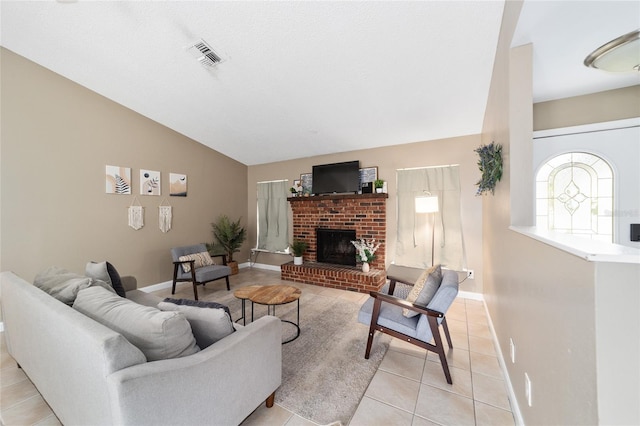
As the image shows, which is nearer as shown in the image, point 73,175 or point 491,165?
point 491,165

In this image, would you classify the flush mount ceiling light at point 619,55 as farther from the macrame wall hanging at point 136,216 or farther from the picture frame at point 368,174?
the macrame wall hanging at point 136,216

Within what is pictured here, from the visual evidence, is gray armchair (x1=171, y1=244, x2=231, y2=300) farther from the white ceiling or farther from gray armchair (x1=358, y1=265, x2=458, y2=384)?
gray armchair (x1=358, y1=265, x2=458, y2=384)

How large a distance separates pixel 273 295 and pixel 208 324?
1.08 meters

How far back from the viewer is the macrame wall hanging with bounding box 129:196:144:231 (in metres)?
3.70

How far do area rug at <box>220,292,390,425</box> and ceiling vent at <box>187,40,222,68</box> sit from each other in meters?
2.93

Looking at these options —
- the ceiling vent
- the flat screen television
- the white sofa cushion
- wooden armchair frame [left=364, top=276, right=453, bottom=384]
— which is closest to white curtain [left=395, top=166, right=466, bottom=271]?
the flat screen television

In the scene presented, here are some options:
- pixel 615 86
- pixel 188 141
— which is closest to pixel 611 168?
pixel 615 86

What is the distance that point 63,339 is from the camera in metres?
1.21

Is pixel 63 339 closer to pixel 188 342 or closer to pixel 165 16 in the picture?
pixel 188 342

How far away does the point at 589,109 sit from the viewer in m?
2.03

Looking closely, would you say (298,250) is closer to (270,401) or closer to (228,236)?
(228,236)

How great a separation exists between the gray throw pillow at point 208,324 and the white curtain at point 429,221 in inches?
127

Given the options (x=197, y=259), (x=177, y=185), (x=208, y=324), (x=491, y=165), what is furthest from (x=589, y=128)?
(x=177, y=185)

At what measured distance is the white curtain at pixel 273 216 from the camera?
17.2 feet
